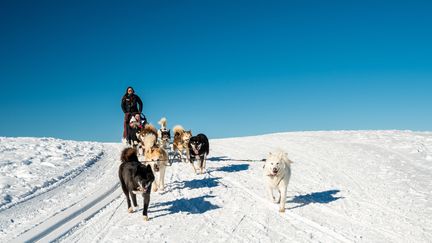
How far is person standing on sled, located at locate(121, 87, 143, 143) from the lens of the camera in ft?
46.5

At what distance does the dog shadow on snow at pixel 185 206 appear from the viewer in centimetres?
755

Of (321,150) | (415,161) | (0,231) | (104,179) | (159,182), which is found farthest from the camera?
(321,150)

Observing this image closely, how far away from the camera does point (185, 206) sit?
7.85 meters

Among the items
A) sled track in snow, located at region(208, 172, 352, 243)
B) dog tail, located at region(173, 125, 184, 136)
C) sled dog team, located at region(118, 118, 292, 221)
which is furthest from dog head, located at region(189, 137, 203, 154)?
sled track in snow, located at region(208, 172, 352, 243)

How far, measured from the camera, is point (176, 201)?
325 inches

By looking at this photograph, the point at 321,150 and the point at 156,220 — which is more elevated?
the point at 321,150

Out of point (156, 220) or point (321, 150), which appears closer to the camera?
point (156, 220)

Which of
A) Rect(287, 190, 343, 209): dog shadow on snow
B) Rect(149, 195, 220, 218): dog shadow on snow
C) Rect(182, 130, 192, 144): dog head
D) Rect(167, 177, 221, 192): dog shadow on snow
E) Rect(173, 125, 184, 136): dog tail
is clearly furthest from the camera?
Rect(173, 125, 184, 136): dog tail

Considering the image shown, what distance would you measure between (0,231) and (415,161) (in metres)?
14.5

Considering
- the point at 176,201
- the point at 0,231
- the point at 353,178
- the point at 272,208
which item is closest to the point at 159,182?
the point at 176,201

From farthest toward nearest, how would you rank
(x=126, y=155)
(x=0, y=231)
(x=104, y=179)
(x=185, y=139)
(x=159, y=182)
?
(x=185, y=139)
(x=104, y=179)
(x=159, y=182)
(x=126, y=155)
(x=0, y=231)

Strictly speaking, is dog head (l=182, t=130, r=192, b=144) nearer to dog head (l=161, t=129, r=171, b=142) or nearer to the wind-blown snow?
dog head (l=161, t=129, r=171, b=142)

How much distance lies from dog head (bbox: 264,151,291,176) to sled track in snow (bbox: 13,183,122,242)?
3.50m

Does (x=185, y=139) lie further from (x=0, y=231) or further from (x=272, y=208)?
(x=0, y=231)
